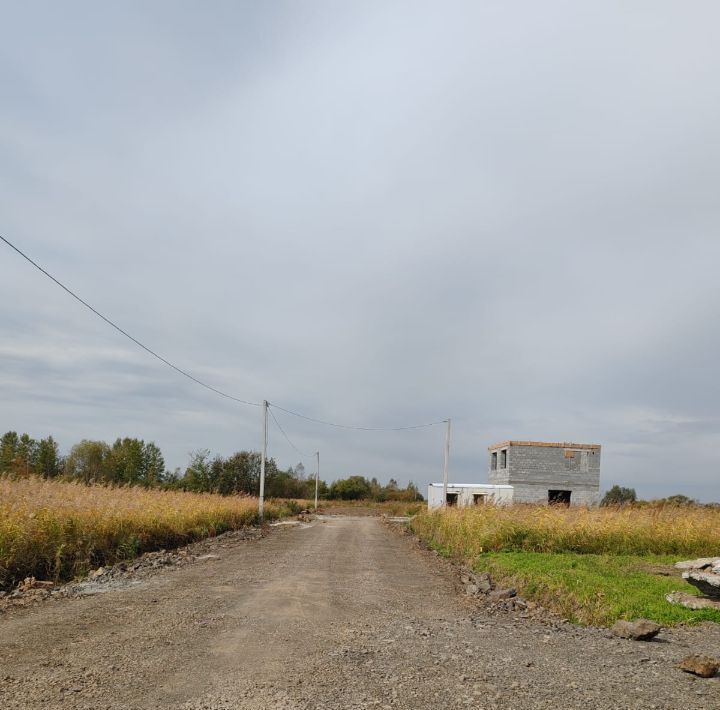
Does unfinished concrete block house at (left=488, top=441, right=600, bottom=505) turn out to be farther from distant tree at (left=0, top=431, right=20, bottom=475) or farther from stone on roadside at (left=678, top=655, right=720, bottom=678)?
distant tree at (left=0, top=431, right=20, bottom=475)

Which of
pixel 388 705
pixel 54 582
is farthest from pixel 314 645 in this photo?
pixel 54 582

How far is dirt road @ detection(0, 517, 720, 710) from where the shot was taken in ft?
17.6

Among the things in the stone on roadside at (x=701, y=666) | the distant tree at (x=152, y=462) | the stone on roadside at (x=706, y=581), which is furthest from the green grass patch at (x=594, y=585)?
the distant tree at (x=152, y=462)

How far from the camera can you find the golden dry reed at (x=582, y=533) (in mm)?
16531

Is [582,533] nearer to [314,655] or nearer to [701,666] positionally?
[701,666]

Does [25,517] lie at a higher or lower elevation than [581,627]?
higher

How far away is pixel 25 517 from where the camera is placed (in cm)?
1149

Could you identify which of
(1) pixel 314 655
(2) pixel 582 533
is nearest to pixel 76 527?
(1) pixel 314 655

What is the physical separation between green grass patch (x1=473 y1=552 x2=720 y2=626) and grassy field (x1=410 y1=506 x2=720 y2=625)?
0.01 m

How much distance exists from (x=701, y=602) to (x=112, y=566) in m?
10.9

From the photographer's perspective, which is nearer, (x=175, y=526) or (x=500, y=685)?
(x=500, y=685)

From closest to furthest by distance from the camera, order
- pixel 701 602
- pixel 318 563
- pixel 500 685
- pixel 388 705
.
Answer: pixel 388 705
pixel 500 685
pixel 701 602
pixel 318 563

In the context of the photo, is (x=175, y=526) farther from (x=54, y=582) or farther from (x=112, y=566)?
(x=54, y=582)

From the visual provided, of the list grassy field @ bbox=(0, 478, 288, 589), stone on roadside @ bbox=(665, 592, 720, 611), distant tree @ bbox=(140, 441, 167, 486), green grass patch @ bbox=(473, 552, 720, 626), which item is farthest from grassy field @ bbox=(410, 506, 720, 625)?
distant tree @ bbox=(140, 441, 167, 486)
